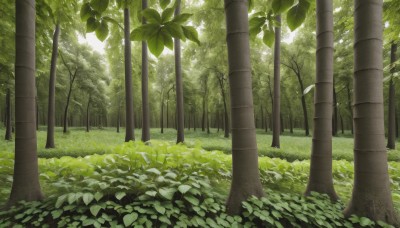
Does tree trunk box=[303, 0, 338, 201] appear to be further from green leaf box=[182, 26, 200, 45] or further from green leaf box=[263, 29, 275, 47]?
green leaf box=[182, 26, 200, 45]

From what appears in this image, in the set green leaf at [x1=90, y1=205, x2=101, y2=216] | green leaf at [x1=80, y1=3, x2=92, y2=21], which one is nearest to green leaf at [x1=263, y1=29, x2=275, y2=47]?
green leaf at [x1=80, y1=3, x2=92, y2=21]

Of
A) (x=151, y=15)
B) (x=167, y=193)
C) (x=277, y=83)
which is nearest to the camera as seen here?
(x=151, y=15)

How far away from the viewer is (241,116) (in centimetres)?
283

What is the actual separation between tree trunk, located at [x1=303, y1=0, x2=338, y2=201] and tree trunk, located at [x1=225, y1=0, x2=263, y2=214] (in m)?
1.17

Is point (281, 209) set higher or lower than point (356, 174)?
lower

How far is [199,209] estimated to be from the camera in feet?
8.63

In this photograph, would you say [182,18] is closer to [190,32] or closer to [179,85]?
[190,32]

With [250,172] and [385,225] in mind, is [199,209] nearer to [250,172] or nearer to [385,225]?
[250,172]

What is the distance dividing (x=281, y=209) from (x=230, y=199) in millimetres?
578

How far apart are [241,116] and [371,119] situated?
1472mm

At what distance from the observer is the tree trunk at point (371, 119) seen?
273 cm

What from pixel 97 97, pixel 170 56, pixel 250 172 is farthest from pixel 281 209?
pixel 170 56

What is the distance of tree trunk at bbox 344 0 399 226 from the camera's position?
2.73 m

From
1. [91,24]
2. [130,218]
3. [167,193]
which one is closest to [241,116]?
[167,193]
